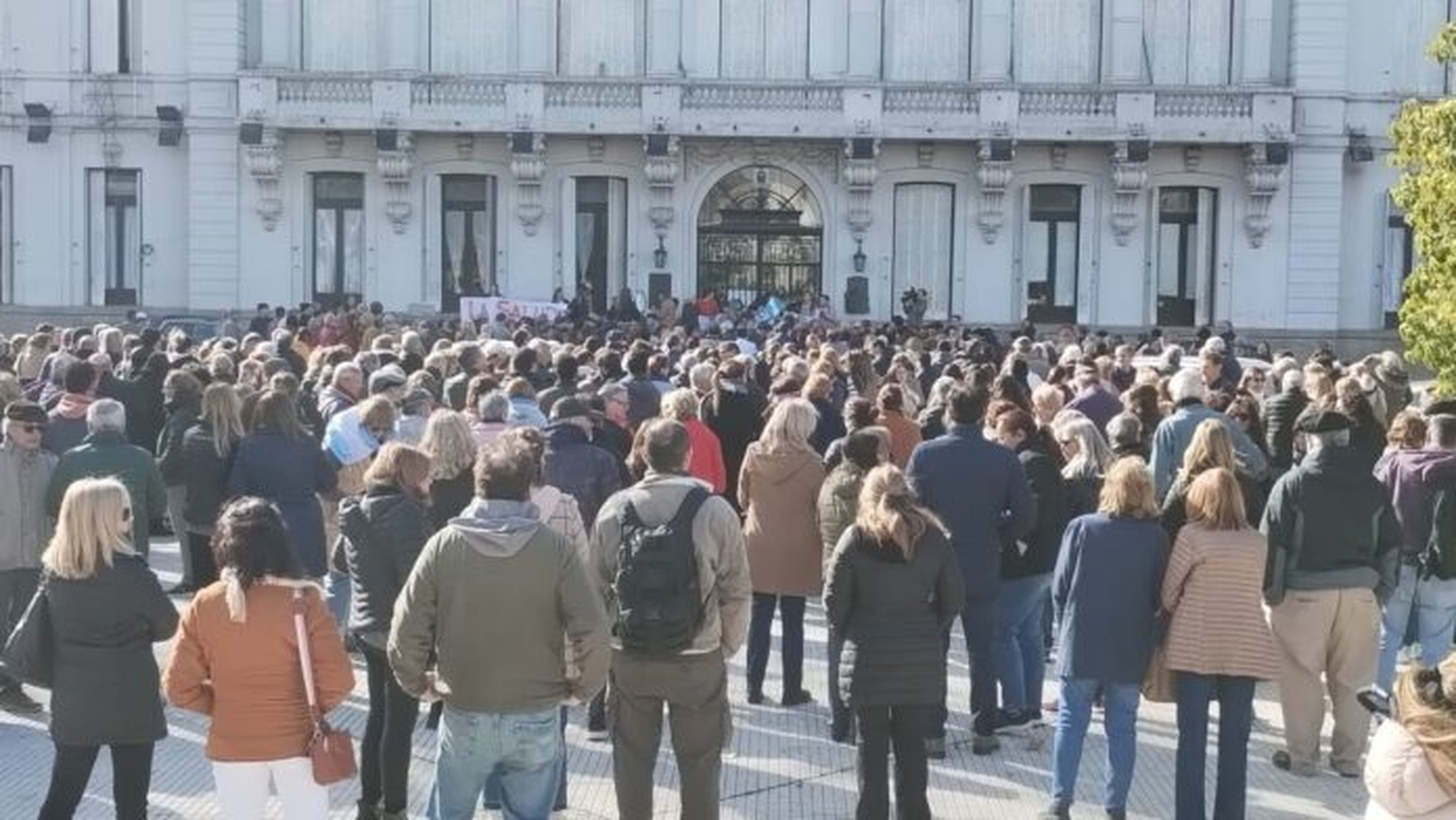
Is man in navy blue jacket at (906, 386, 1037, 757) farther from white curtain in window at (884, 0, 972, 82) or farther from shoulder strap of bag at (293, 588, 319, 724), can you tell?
white curtain in window at (884, 0, 972, 82)

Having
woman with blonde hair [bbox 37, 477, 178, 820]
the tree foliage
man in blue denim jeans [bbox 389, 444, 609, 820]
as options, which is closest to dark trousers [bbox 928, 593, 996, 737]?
man in blue denim jeans [bbox 389, 444, 609, 820]

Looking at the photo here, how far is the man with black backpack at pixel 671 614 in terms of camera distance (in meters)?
7.86

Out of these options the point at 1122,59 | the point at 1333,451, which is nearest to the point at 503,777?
the point at 1333,451

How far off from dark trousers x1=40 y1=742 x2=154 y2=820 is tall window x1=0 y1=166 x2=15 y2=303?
3040 centimetres

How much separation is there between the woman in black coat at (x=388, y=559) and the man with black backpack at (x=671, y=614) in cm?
106

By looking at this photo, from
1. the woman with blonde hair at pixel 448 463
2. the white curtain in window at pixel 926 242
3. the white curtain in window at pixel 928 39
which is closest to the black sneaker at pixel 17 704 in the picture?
the woman with blonde hair at pixel 448 463

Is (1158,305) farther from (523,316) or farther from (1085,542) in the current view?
(1085,542)

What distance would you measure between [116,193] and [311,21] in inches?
200

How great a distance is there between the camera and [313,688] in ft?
23.1

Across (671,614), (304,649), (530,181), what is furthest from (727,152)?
(304,649)

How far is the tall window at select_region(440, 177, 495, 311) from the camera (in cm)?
3562

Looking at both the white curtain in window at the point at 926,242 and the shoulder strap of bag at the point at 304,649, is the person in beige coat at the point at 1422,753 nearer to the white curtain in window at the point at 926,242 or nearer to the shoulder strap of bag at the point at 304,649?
the shoulder strap of bag at the point at 304,649

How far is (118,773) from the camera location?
7848 millimetres

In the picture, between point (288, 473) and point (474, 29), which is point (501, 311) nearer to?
point (474, 29)
